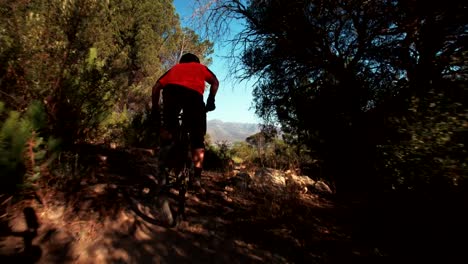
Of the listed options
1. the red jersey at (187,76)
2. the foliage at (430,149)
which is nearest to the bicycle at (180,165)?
the red jersey at (187,76)

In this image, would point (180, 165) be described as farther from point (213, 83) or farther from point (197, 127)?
point (213, 83)

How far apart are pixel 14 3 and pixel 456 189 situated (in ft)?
20.4

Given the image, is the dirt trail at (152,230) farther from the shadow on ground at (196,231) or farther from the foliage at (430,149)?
the foliage at (430,149)

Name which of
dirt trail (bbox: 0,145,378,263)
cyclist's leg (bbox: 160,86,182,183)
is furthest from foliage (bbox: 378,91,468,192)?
cyclist's leg (bbox: 160,86,182,183)

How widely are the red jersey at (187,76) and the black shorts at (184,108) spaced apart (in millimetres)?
58

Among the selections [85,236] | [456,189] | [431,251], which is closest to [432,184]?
[456,189]

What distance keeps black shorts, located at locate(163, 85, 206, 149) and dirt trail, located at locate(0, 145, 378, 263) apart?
1.06 m

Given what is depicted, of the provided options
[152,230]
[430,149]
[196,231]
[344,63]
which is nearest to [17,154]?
[152,230]

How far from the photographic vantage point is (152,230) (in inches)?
113

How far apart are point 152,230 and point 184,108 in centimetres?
147

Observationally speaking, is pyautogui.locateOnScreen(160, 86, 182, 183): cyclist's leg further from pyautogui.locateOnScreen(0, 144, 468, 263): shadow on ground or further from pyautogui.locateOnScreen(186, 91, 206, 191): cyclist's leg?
pyautogui.locateOnScreen(0, 144, 468, 263): shadow on ground

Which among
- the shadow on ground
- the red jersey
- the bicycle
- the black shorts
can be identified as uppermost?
the red jersey

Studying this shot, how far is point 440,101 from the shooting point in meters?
2.75

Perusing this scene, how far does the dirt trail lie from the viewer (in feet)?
7.78
